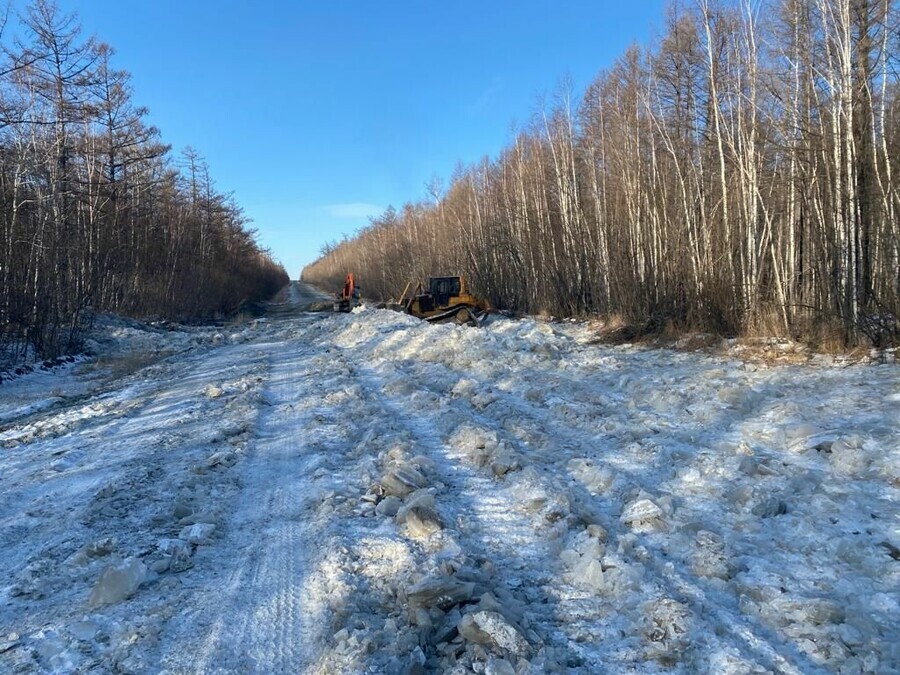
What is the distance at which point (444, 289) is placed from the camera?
23531 millimetres

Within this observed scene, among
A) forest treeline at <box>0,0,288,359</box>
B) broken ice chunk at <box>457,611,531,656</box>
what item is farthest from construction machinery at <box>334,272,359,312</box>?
broken ice chunk at <box>457,611,531,656</box>

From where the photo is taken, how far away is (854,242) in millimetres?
9180

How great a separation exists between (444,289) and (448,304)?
3.79 ft

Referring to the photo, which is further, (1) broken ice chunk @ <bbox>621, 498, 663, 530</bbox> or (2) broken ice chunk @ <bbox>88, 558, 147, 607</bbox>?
(1) broken ice chunk @ <bbox>621, 498, 663, 530</bbox>

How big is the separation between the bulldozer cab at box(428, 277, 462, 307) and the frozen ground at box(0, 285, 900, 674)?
585 inches

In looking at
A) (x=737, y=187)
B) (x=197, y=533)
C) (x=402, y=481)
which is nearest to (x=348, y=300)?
(x=737, y=187)

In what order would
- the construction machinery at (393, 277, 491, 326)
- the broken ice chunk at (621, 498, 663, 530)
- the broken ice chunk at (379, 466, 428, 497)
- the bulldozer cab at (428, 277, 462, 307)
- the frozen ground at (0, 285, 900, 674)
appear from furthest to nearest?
the bulldozer cab at (428, 277, 462, 307)
the construction machinery at (393, 277, 491, 326)
the broken ice chunk at (379, 466, 428, 497)
the broken ice chunk at (621, 498, 663, 530)
the frozen ground at (0, 285, 900, 674)

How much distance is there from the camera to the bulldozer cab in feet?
75.0

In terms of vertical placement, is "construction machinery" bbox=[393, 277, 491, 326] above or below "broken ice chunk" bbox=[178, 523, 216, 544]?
above

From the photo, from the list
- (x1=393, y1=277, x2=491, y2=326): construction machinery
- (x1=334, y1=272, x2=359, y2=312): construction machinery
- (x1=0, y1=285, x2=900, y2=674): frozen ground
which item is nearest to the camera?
(x1=0, y1=285, x2=900, y2=674): frozen ground

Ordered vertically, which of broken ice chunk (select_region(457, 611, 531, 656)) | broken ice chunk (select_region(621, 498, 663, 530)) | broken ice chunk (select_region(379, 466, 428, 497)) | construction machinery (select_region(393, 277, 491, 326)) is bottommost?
broken ice chunk (select_region(621, 498, 663, 530))

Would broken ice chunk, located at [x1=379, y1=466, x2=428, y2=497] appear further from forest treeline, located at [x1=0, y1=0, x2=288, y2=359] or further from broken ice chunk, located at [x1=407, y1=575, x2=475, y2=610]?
forest treeline, located at [x1=0, y1=0, x2=288, y2=359]

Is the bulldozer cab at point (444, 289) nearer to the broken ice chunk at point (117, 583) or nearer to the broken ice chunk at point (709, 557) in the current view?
the broken ice chunk at point (709, 557)

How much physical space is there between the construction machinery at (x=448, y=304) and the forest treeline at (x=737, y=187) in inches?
136
